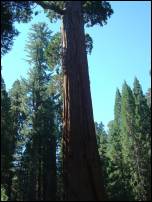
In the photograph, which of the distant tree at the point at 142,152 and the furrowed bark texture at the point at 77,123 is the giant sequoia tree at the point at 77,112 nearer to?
the furrowed bark texture at the point at 77,123

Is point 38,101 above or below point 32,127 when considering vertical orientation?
above

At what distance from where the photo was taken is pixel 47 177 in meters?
36.0

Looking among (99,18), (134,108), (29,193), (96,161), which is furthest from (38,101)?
(96,161)

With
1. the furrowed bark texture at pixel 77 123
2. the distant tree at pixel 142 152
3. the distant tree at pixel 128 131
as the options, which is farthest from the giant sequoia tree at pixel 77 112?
the distant tree at pixel 128 131

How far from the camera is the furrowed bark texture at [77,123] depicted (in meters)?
11.8

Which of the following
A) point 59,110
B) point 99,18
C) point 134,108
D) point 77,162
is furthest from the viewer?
point 134,108

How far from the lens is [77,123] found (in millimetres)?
12945

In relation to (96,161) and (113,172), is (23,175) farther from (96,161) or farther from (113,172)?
(96,161)

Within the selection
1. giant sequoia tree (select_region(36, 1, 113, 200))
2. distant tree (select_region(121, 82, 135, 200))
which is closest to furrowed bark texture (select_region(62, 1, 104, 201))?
giant sequoia tree (select_region(36, 1, 113, 200))

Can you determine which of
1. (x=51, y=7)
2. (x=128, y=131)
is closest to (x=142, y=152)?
(x=128, y=131)

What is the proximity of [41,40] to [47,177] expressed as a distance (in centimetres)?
1308

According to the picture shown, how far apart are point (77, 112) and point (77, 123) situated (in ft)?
1.25

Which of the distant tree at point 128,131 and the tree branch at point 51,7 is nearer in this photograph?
the tree branch at point 51,7

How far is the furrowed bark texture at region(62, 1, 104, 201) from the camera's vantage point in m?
11.8
